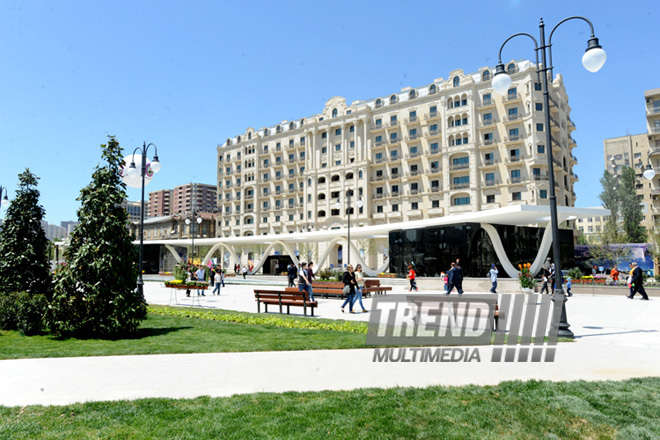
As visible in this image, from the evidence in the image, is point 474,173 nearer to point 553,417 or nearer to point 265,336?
point 265,336

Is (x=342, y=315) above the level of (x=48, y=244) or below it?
below

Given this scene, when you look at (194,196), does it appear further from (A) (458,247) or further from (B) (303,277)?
(B) (303,277)

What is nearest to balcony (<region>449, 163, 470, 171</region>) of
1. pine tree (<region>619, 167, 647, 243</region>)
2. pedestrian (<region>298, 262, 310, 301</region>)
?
pine tree (<region>619, 167, 647, 243</region>)

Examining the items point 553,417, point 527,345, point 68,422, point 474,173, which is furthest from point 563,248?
point 68,422

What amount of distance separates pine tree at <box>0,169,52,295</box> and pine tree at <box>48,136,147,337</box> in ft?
9.50

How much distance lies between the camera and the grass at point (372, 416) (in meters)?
3.97

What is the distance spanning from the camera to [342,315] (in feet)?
44.5

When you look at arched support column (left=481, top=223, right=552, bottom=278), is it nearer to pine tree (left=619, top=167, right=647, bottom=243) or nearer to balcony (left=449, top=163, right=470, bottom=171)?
balcony (left=449, top=163, right=470, bottom=171)

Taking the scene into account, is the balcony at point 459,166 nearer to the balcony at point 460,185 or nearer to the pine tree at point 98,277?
the balcony at point 460,185

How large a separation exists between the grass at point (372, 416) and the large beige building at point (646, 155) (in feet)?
115

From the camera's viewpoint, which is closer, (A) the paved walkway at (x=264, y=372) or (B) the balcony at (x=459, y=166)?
(A) the paved walkway at (x=264, y=372)

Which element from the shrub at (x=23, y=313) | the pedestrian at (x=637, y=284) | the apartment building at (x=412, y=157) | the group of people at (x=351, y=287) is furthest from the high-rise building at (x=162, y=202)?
the pedestrian at (x=637, y=284)

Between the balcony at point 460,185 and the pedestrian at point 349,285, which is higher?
the balcony at point 460,185

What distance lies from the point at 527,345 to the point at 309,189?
192 ft
